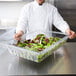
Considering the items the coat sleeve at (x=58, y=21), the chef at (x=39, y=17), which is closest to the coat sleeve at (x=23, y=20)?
the chef at (x=39, y=17)

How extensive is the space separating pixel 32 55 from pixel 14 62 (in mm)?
180

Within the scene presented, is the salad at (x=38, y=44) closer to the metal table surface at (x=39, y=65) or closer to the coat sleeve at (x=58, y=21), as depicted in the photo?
the metal table surface at (x=39, y=65)

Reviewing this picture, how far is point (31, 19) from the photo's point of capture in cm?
181

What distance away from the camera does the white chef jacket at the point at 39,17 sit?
5.88 ft

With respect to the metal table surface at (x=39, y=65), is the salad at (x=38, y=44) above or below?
above

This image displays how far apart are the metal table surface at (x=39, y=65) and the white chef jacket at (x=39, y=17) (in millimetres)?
671

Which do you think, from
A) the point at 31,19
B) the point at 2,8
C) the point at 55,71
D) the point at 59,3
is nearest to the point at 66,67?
the point at 55,71

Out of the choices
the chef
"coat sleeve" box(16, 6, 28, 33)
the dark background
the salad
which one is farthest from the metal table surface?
the dark background

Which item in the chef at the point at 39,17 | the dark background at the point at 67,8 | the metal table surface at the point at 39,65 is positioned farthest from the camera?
the dark background at the point at 67,8

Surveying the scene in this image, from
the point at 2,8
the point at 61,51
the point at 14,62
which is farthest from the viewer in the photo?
the point at 2,8

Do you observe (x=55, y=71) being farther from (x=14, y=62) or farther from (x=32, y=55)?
(x=14, y=62)

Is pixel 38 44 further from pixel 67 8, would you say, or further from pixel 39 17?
pixel 67 8

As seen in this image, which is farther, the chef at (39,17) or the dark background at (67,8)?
the dark background at (67,8)

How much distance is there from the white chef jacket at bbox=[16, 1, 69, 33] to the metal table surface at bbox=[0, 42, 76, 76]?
0.67 metres
